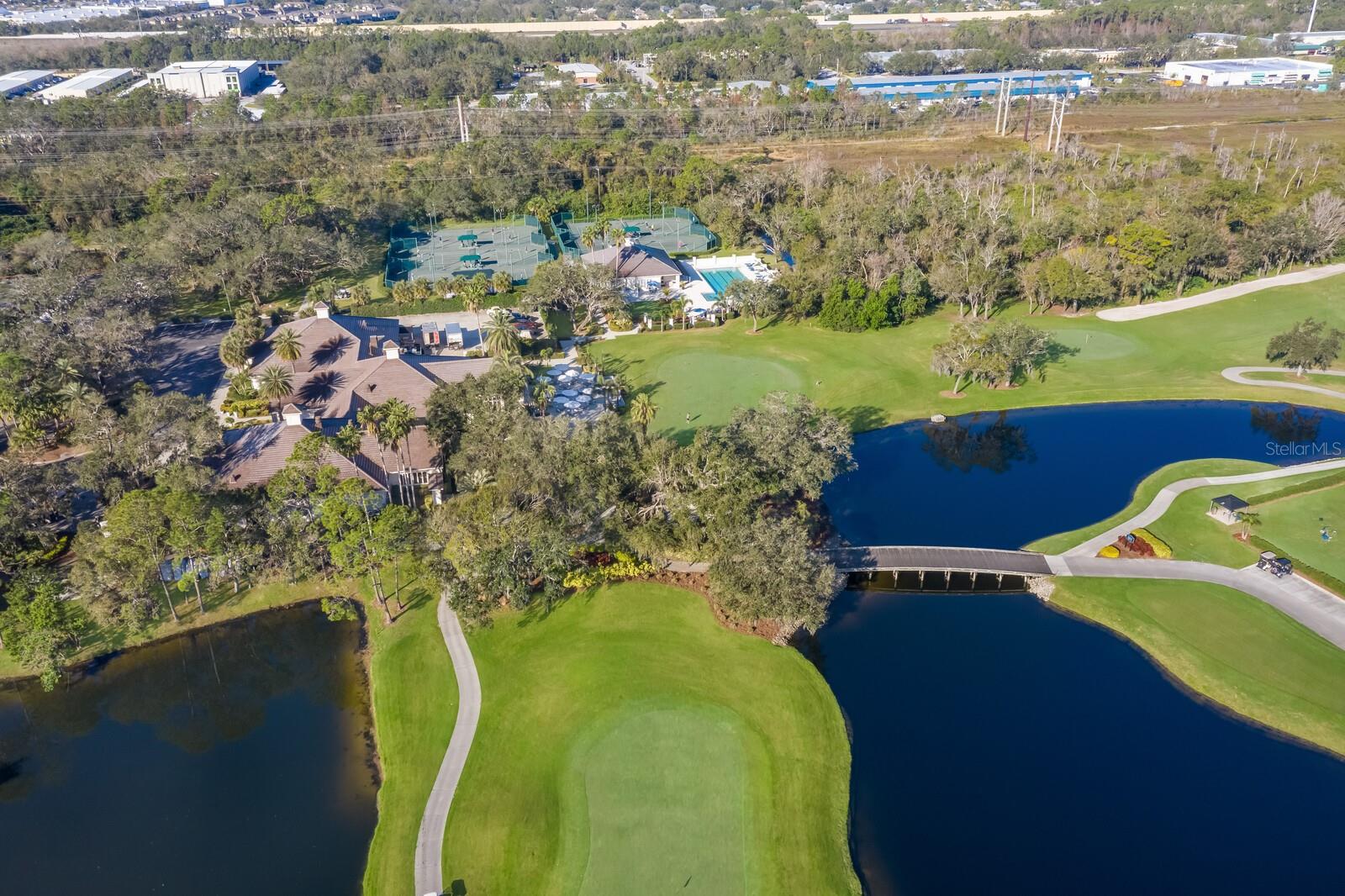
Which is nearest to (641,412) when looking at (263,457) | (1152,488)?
(263,457)

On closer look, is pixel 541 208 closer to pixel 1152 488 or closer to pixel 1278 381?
pixel 1152 488

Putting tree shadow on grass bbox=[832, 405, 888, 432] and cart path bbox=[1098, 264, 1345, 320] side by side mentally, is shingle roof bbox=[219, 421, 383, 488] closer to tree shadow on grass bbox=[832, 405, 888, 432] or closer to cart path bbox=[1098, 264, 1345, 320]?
tree shadow on grass bbox=[832, 405, 888, 432]

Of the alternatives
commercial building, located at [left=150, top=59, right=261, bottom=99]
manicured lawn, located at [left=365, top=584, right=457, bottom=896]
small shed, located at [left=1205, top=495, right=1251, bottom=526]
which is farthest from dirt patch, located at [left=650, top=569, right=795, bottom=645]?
commercial building, located at [left=150, top=59, right=261, bottom=99]

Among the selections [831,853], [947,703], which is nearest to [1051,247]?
[947,703]

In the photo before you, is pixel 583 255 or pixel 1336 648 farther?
pixel 583 255

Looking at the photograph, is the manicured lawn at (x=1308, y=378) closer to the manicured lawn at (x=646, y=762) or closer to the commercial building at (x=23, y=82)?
the manicured lawn at (x=646, y=762)

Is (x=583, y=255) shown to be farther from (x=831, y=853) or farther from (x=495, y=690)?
(x=831, y=853)
